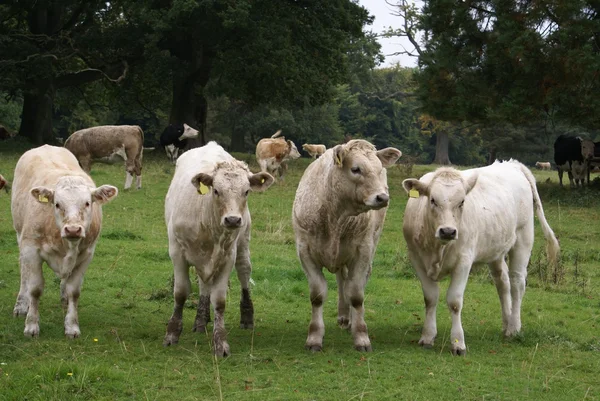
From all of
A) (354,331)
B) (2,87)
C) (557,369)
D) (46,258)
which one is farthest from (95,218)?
(2,87)

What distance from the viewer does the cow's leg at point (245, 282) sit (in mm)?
9391

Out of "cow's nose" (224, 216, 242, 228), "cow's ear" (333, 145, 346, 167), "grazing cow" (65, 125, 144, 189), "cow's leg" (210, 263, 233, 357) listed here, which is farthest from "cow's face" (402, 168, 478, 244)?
"grazing cow" (65, 125, 144, 189)

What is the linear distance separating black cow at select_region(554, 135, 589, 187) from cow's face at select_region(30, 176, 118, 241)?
2311cm

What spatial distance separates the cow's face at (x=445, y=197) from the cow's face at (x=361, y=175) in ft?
1.76

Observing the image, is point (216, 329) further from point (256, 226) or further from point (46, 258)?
point (256, 226)

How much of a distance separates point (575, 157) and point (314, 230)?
23.0m

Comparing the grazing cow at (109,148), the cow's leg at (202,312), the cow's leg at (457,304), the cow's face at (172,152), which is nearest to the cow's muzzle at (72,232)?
the cow's leg at (202,312)

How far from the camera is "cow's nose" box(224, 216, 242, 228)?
748 cm

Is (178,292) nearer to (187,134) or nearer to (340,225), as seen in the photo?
(340,225)

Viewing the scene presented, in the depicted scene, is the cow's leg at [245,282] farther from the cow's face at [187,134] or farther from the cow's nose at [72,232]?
the cow's face at [187,134]

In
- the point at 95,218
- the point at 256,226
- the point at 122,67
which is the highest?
the point at 122,67

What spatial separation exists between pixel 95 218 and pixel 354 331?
124 inches

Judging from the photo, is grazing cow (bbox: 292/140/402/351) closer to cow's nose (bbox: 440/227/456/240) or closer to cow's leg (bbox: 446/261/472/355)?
cow's nose (bbox: 440/227/456/240)

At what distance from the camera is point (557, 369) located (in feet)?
26.1
